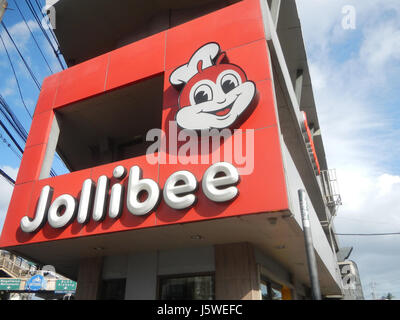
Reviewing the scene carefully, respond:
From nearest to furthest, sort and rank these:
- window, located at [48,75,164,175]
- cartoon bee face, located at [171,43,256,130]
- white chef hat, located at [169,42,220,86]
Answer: cartoon bee face, located at [171,43,256,130] → white chef hat, located at [169,42,220,86] → window, located at [48,75,164,175]

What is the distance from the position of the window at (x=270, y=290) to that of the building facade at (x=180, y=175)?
0.20ft

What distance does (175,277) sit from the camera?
359 inches

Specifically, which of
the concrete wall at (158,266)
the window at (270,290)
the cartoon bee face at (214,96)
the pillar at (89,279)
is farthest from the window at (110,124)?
the window at (270,290)

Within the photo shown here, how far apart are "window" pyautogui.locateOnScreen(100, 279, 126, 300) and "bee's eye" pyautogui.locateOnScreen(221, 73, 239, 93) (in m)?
6.67

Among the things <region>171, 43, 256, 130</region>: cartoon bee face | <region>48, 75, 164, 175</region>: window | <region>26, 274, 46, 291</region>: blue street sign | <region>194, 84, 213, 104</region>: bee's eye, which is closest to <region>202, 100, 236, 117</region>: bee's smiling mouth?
<region>171, 43, 256, 130</region>: cartoon bee face

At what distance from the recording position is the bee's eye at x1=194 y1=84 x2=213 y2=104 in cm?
793

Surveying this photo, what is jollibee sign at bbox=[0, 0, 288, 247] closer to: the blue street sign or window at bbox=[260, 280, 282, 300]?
window at bbox=[260, 280, 282, 300]

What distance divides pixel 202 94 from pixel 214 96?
1.24 ft

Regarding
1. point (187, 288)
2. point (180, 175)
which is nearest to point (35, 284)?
point (187, 288)

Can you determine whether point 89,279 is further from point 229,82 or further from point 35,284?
point 35,284

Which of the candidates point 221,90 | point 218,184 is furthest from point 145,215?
point 221,90

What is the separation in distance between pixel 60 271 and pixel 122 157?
502 centimetres

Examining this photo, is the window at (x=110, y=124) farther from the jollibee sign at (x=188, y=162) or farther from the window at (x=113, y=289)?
the window at (x=113, y=289)

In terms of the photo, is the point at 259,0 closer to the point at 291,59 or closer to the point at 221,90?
the point at 221,90
